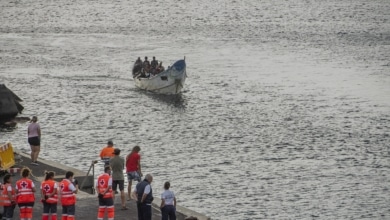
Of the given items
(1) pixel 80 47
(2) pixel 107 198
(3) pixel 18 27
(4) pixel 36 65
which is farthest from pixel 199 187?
(3) pixel 18 27

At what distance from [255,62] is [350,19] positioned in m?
60.6

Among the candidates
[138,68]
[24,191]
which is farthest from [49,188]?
[138,68]

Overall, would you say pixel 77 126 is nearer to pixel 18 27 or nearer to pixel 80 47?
pixel 80 47

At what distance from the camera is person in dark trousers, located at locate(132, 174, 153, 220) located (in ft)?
96.0

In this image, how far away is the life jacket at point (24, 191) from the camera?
28.2m

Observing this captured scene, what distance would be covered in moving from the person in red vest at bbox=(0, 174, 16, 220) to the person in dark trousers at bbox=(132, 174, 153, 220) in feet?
11.3

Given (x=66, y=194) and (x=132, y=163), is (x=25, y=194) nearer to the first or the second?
(x=66, y=194)

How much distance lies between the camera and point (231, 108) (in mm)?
72688

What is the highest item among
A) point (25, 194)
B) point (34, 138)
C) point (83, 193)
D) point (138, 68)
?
point (25, 194)

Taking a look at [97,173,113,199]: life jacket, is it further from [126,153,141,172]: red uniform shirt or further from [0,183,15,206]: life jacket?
[126,153,141,172]: red uniform shirt

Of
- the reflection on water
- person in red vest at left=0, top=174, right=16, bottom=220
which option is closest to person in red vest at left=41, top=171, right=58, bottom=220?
person in red vest at left=0, top=174, right=16, bottom=220

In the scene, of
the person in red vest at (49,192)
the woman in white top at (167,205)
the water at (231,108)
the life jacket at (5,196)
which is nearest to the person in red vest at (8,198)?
the life jacket at (5,196)

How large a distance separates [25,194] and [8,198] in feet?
1.65

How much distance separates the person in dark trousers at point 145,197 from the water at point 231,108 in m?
12.9
